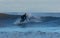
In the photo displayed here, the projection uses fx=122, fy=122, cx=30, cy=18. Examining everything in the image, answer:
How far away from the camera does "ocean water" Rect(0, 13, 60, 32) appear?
3.53ft

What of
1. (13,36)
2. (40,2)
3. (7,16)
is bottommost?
(13,36)

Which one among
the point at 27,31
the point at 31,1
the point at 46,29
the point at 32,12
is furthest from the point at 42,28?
the point at 31,1

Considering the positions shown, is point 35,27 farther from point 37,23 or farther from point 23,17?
point 23,17

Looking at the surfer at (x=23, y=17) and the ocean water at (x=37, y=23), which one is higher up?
the surfer at (x=23, y=17)

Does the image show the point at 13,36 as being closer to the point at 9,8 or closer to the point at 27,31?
the point at 27,31

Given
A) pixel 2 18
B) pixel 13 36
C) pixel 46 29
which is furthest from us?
pixel 2 18

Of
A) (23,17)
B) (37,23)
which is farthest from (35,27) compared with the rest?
(23,17)

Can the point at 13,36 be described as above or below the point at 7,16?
below

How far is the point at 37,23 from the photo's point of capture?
1.18 m

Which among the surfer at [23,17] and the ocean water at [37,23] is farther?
the surfer at [23,17]

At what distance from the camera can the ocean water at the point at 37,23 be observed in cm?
107

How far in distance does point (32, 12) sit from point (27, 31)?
1.11 ft

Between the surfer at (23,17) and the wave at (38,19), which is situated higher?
the surfer at (23,17)

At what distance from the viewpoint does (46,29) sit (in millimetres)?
1068
